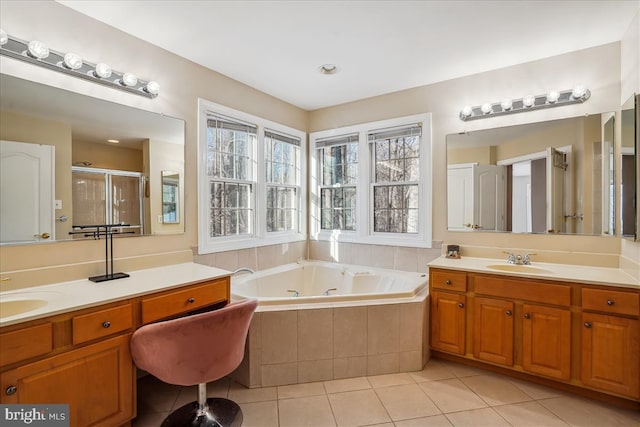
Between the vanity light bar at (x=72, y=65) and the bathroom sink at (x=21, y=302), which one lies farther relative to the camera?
the vanity light bar at (x=72, y=65)

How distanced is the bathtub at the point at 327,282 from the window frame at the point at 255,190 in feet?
1.11

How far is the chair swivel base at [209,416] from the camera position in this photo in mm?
1817

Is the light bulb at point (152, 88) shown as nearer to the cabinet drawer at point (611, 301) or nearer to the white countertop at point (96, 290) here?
the white countertop at point (96, 290)

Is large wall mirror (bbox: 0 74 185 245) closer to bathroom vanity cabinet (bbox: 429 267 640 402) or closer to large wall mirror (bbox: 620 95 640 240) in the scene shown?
bathroom vanity cabinet (bbox: 429 267 640 402)

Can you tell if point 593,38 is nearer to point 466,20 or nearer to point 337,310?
point 466,20

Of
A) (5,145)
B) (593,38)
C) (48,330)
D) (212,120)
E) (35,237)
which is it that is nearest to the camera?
(48,330)

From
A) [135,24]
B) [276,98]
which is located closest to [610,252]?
[276,98]

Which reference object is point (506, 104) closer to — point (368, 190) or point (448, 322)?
point (368, 190)

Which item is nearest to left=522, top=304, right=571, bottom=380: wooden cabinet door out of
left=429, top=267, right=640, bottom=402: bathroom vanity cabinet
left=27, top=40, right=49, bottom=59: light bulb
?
left=429, top=267, right=640, bottom=402: bathroom vanity cabinet

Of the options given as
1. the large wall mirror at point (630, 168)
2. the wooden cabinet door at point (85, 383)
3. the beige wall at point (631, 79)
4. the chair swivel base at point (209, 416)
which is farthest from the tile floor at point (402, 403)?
the large wall mirror at point (630, 168)

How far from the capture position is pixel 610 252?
2342 millimetres

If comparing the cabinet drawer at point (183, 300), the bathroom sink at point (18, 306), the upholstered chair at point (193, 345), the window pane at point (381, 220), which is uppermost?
the window pane at point (381, 220)

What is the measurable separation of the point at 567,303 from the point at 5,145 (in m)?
3.55

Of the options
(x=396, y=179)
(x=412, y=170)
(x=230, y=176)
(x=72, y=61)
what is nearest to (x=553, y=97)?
(x=412, y=170)
